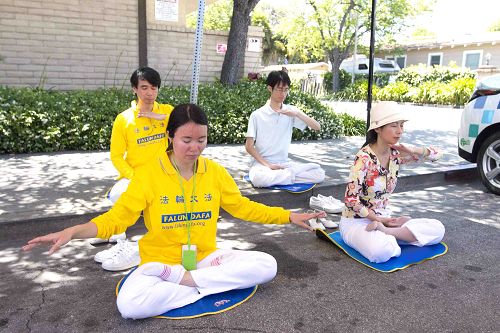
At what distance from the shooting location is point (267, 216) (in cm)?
312

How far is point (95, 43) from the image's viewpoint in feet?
37.5

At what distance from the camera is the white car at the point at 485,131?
5984 mm

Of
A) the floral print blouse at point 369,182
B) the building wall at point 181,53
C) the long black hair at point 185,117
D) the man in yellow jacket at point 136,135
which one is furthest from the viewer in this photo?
the building wall at point 181,53

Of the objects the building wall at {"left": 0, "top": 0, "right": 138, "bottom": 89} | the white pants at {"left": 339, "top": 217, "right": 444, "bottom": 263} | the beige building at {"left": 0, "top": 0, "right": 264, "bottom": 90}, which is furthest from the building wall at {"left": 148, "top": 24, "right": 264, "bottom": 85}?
the white pants at {"left": 339, "top": 217, "right": 444, "bottom": 263}

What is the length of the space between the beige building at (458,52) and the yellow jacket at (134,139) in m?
31.0

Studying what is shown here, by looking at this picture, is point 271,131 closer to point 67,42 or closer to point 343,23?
point 67,42

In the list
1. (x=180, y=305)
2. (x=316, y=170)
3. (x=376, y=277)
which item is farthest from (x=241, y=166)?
(x=180, y=305)

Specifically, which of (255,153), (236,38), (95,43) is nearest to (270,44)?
(236,38)

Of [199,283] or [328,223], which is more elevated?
[199,283]

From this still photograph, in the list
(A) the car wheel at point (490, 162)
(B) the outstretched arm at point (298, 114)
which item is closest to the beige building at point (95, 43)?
(B) the outstretched arm at point (298, 114)

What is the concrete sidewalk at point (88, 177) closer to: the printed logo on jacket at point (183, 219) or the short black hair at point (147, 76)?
the short black hair at point (147, 76)

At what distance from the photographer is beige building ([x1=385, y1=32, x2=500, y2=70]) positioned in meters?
31.1

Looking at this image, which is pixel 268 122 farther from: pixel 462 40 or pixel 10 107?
pixel 462 40

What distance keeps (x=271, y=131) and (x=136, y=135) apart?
6.26 feet
